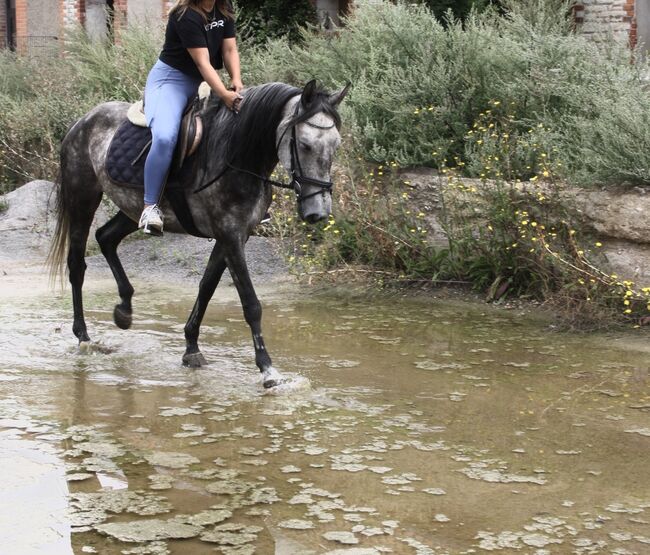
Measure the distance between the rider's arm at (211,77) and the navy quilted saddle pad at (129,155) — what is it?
73 centimetres

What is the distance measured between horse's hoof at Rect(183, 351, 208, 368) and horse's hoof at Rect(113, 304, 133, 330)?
2.87 ft

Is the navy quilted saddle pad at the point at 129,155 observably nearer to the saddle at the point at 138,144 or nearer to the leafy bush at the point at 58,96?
the saddle at the point at 138,144

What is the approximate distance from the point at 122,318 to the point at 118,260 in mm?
455

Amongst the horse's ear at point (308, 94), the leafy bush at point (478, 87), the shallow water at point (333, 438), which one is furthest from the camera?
the leafy bush at point (478, 87)

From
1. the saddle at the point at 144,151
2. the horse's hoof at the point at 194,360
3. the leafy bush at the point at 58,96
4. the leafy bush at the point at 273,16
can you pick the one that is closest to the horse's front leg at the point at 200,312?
the horse's hoof at the point at 194,360

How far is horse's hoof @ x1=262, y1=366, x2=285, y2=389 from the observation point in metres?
6.65

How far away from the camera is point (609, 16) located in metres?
16.3

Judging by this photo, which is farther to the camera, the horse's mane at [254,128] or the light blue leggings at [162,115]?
the light blue leggings at [162,115]

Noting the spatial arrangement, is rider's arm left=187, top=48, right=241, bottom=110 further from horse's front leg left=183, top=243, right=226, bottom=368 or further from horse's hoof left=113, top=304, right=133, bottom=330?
horse's hoof left=113, top=304, right=133, bottom=330

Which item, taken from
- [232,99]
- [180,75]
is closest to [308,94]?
[232,99]

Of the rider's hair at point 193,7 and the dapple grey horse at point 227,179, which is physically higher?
the rider's hair at point 193,7

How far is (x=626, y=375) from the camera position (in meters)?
7.09

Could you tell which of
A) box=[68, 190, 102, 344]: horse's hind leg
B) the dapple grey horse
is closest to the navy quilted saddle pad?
the dapple grey horse

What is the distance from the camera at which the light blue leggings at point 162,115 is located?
6.95m
